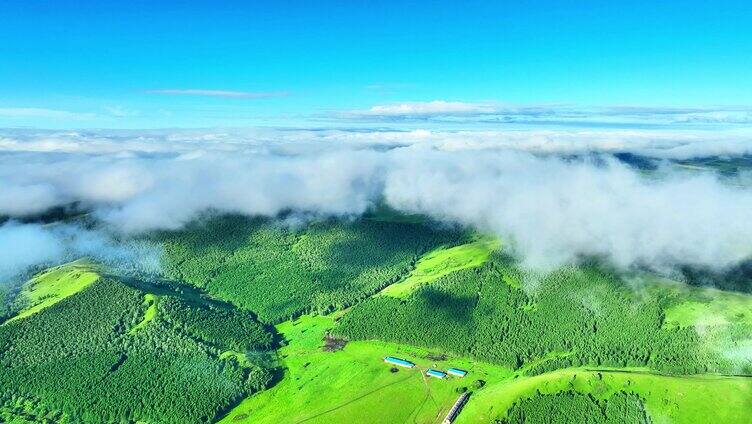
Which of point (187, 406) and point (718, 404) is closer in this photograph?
point (718, 404)

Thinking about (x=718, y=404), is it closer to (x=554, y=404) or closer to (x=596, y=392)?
(x=596, y=392)

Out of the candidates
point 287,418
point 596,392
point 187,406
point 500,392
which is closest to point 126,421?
point 187,406

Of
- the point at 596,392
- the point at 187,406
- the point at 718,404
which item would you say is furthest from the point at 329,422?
the point at 718,404

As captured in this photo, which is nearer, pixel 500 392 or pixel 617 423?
pixel 617 423

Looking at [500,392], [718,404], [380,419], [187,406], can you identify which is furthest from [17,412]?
[718,404]

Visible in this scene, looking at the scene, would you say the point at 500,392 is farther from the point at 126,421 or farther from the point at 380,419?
the point at 126,421

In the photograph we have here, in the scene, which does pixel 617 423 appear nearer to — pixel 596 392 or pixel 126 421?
pixel 596 392

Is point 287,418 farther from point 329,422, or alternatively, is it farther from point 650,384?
point 650,384

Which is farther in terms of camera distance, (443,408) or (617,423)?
(443,408)
